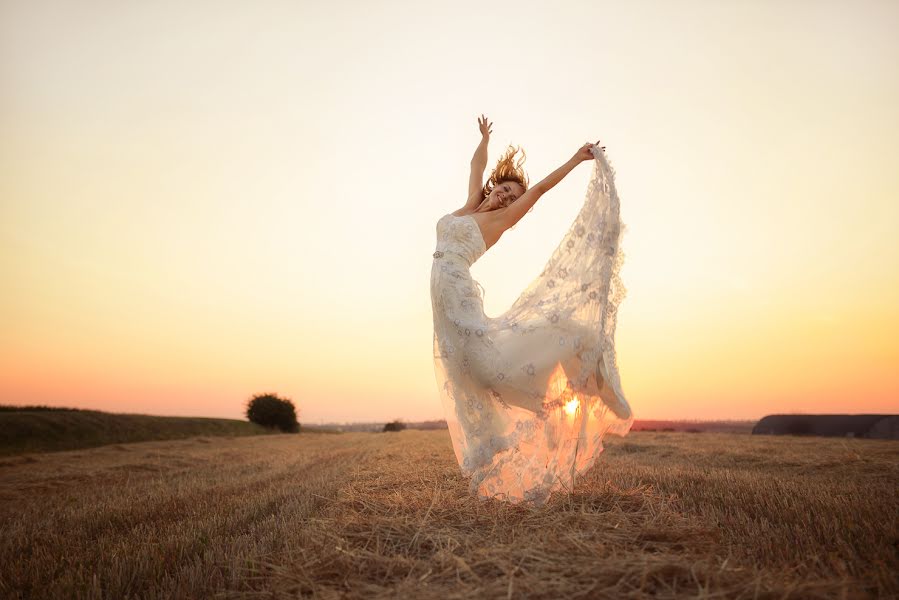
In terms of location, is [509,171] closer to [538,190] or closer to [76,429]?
[538,190]

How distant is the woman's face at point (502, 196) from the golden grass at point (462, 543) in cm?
260

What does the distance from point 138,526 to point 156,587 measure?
1.79m

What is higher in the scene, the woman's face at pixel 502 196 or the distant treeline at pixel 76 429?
the woman's face at pixel 502 196

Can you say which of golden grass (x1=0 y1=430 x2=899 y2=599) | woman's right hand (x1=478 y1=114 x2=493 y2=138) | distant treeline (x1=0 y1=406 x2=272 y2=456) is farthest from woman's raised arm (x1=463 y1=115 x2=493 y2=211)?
distant treeline (x1=0 y1=406 x2=272 y2=456)

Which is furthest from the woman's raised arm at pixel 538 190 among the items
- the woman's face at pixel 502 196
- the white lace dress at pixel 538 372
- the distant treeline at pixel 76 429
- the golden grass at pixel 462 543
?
the distant treeline at pixel 76 429

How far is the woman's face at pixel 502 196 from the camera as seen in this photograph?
15.9 feet

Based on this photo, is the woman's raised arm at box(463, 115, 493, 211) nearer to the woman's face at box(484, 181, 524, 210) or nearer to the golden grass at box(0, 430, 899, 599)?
the woman's face at box(484, 181, 524, 210)

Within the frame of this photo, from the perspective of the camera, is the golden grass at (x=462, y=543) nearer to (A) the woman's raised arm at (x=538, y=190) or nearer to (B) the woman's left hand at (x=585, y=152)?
(A) the woman's raised arm at (x=538, y=190)

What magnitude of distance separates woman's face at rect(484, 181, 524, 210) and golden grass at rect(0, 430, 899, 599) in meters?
2.60

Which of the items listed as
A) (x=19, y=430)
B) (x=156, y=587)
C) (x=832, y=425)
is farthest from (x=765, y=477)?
(x=19, y=430)

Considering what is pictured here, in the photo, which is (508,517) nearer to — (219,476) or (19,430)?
(219,476)

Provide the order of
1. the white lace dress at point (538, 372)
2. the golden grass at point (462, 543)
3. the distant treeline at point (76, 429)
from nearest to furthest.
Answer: the golden grass at point (462, 543) < the white lace dress at point (538, 372) < the distant treeline at point (76, 429)

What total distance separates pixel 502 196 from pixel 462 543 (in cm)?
308

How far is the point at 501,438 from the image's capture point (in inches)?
160
